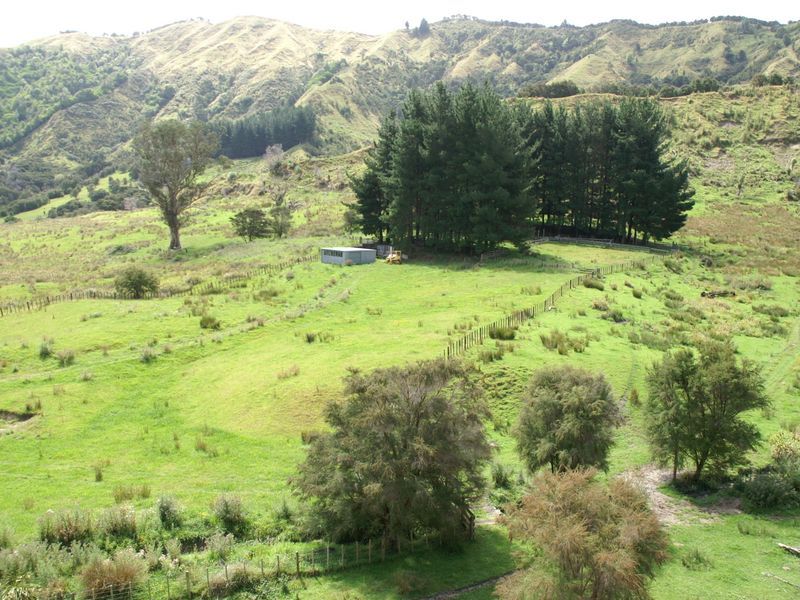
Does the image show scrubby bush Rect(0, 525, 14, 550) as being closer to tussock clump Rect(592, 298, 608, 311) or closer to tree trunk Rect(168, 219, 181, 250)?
tussock clump Rect(592, 298, 608, 311)

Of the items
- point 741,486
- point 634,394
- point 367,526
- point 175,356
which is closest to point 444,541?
point 367,526

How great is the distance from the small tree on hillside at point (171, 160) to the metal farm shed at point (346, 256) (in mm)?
30188

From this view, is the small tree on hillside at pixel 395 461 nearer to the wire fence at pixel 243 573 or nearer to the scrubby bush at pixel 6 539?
the wire fence at pixel 243 573

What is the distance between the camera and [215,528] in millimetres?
20922

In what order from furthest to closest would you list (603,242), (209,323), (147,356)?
(603,242) → (209,323) → (147,356)

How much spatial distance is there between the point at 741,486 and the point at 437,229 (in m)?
44.2

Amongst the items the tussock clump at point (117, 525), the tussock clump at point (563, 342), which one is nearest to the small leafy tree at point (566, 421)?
the tussock clump at point (563, 342)

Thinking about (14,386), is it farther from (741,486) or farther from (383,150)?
(383,150)

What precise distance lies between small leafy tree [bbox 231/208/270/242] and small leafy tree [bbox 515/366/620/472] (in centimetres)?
6744

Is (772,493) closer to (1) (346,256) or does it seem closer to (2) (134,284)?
(1) (346,256)

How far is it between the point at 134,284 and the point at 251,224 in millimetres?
34726

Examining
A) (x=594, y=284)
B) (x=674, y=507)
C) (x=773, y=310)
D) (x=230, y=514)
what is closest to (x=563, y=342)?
(x=674, y=507)

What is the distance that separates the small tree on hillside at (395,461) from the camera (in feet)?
62.2

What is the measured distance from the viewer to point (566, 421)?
2253 cm
